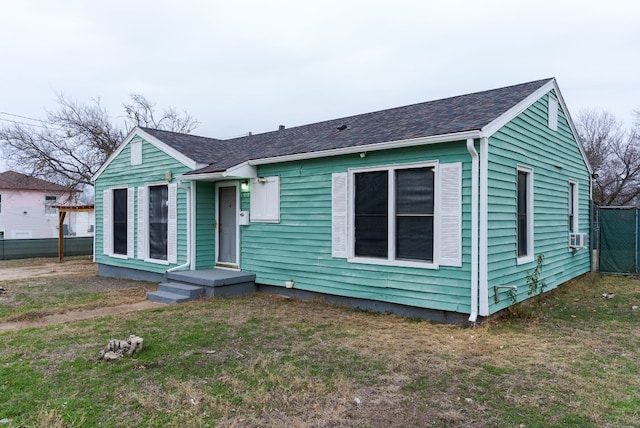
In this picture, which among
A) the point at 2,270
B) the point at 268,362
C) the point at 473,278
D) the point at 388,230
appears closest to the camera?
the point at 268,362

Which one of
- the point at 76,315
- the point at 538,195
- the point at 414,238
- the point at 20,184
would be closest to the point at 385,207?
the point at 414,238

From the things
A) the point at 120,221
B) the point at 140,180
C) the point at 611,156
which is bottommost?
the point at 120,221

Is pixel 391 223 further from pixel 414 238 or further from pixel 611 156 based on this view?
pixel 611 156

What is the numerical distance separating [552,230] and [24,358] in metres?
8.43

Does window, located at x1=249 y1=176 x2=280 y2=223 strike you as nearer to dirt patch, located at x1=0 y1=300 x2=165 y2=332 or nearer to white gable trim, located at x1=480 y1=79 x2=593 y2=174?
dirt patch, located at x1=0 y1=300 x2=165 y2=332

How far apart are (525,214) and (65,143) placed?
19493mm

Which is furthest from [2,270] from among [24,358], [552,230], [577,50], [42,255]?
[577,50]

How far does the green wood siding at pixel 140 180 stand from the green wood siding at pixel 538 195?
6323 mm

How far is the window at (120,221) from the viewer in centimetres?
1073

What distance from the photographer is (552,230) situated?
792cm

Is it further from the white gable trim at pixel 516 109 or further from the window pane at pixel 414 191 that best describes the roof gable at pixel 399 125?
the window pane at pixel 414 191

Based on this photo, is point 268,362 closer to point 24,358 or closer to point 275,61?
point 24,358

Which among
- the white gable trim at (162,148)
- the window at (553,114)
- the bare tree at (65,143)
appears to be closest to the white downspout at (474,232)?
the window at (553,114)

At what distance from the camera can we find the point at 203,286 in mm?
7781
